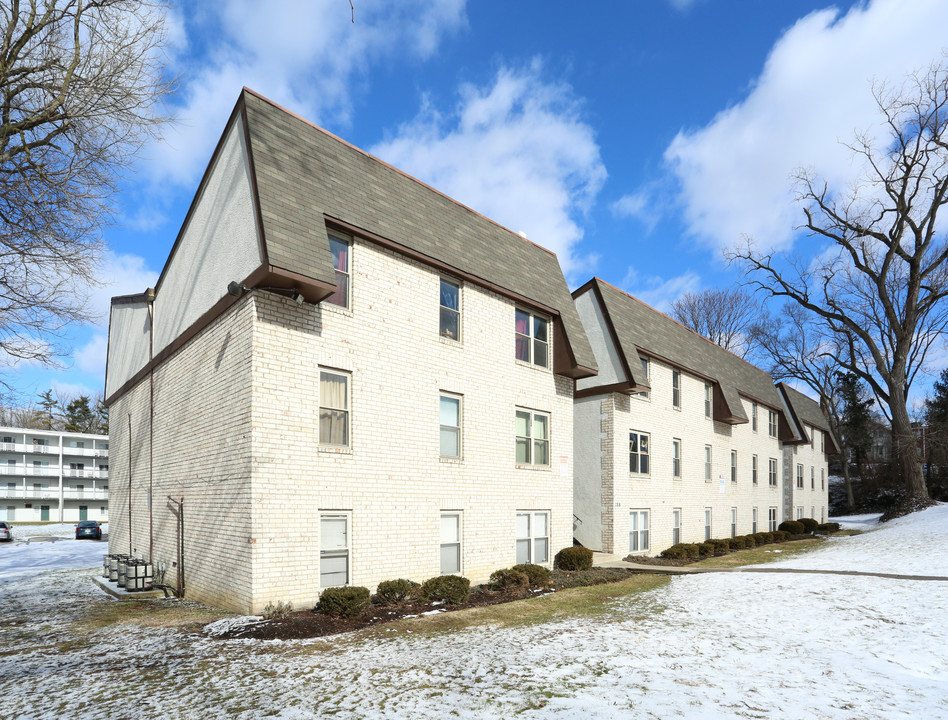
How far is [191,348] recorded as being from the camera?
49.5 feet

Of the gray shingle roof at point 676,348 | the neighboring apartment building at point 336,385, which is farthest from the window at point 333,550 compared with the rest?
the gray shingle roof at point 676,348

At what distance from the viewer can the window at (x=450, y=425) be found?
50.1 feet

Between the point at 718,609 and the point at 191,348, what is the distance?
13.4 m

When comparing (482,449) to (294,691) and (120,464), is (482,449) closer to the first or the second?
(294,691)

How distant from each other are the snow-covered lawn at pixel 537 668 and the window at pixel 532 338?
802cm

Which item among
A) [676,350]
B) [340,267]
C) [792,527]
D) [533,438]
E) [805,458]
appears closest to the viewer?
[340,267]

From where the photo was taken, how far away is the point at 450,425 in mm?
15438

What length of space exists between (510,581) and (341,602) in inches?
190

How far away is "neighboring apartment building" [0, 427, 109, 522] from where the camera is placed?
69625mm

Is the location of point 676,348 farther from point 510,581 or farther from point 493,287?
point 510,581

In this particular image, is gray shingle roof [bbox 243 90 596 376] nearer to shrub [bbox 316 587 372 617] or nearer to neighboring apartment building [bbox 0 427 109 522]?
shrub [bbox 316 587 372 617]

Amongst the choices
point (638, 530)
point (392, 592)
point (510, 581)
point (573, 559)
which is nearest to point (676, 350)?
point (638, 530)

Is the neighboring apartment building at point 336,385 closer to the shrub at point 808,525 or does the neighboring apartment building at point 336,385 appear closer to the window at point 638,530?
the window at point 638,530

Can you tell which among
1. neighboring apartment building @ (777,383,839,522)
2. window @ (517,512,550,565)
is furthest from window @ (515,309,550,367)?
neighboring apartment building @ (777,383,839,522)
